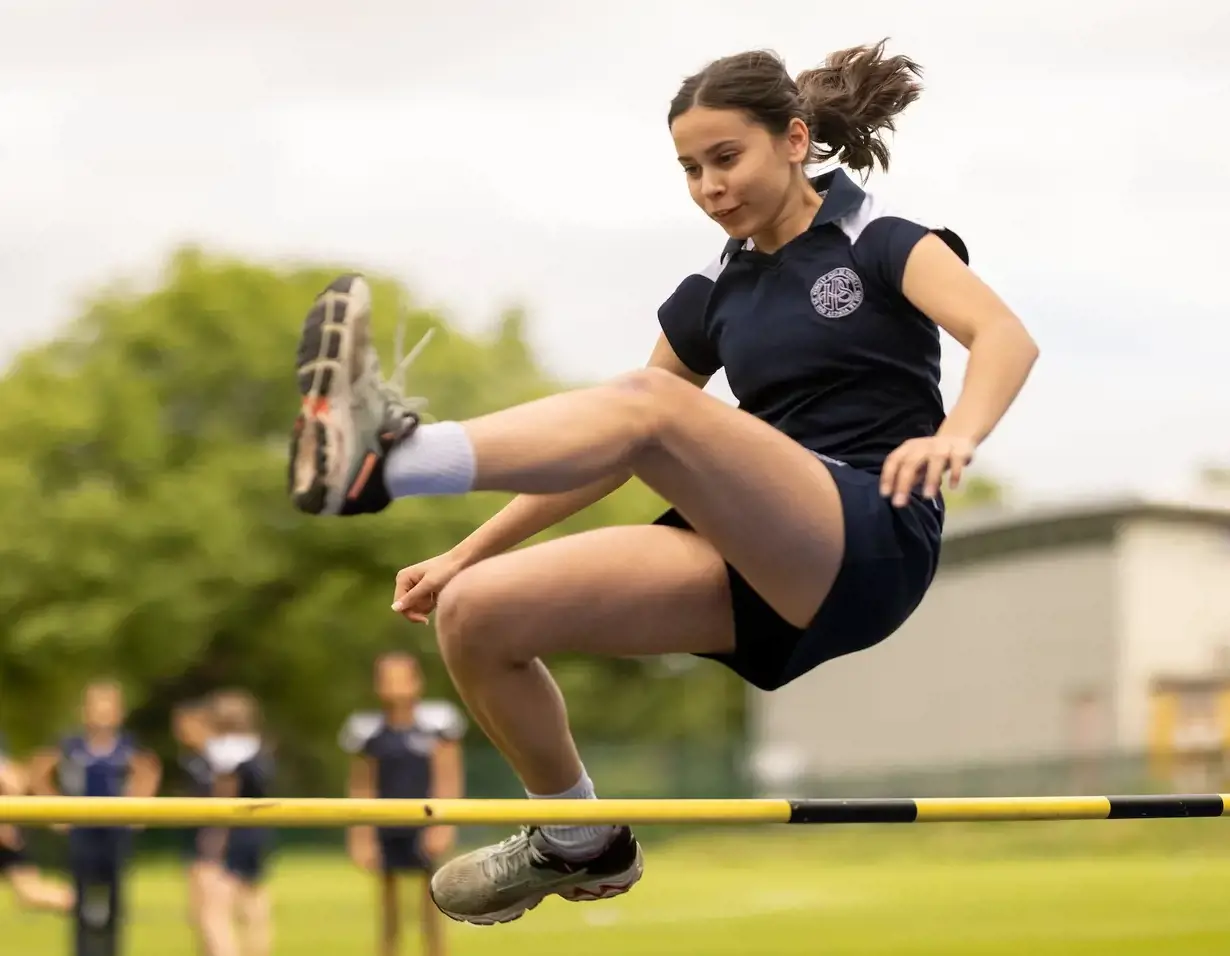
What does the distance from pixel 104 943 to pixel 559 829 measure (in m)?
7.18

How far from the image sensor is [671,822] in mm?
3783

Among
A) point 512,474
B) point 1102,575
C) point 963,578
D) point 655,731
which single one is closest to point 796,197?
point 512,474

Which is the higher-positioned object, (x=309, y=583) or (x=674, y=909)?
(x=309, y=583)

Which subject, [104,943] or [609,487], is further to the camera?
[104,943]

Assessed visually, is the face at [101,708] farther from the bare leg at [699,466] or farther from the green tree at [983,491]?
the green tree at [983,491]

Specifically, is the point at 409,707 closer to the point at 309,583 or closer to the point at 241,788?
the point at 241,788

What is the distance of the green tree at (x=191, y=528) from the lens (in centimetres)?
3759

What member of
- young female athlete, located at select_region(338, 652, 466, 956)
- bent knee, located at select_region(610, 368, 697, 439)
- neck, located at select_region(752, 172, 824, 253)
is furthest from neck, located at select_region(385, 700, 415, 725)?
bent knee, located at select_region(610, 368, 697, 439)

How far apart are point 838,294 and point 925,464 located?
607 millimetres

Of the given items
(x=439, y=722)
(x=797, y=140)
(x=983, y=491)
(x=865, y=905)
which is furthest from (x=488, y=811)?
(x=983, y=491)

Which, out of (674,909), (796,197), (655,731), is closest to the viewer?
(796,197)

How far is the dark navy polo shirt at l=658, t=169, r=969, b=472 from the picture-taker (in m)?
4.09

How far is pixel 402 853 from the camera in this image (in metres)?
11.1

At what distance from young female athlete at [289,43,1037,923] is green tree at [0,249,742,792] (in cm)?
3321
